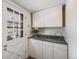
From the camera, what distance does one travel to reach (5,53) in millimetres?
1824

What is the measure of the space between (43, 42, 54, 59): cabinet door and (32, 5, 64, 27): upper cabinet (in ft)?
2.51

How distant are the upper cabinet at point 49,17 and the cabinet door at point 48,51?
0.77 meters

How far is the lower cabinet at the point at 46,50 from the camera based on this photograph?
2.13 metres

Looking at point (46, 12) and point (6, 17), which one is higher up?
point (46, 12)

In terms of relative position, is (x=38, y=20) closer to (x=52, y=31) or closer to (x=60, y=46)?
(x=52, y=31)

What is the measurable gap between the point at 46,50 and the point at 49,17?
51.0 inches

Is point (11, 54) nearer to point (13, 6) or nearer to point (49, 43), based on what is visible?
point (49, 43)

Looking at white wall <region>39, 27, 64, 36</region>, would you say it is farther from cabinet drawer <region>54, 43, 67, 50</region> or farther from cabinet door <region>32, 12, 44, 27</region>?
cabinet drawer <region>54, 43, 67, 50</region>

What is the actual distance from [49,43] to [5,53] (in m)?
1.40

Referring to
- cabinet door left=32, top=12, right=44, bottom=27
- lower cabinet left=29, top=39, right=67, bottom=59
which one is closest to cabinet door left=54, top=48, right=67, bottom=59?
lower cabinet left=29, top=39, right=67, bottom=59

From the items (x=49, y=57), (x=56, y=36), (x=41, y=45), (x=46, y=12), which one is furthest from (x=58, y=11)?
(x=49, y=57)

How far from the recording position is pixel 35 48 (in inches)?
118

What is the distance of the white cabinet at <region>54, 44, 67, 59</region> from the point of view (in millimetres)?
2055

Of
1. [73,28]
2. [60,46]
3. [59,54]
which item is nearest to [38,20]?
[60,46]
